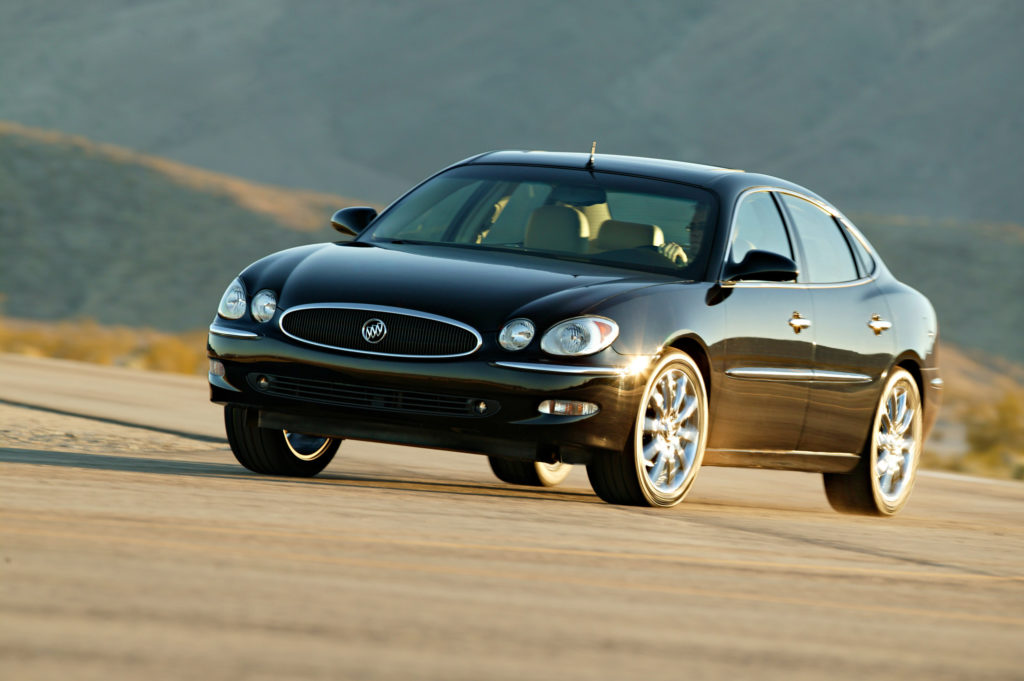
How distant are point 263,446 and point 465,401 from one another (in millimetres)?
1356

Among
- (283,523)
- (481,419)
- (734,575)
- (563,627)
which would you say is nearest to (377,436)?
(481,419)

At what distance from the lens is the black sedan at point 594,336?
7.89 metres

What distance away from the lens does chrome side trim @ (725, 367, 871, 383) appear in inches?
350

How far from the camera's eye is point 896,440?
10500mm

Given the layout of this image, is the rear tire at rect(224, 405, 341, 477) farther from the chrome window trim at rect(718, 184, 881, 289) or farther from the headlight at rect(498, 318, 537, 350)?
the chrome window trim at rect(718, 184, 881, 289)

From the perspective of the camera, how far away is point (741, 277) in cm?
907

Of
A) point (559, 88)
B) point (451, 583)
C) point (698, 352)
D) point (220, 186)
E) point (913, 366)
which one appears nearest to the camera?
point (451, 583)

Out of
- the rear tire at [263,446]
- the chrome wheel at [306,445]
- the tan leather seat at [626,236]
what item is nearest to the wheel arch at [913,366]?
the tan leather seat at [626,236]

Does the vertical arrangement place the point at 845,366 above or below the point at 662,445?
above

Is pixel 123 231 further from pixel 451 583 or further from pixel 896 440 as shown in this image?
pixel 451 583

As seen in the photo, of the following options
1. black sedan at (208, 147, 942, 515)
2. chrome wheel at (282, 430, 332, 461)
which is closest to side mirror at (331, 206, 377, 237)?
black sedan at (208, 147, 942, 515)

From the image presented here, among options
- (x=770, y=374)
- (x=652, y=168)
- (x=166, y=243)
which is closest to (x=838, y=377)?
(x=770, y=374)

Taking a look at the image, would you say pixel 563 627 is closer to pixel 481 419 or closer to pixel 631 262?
pixel 481 419

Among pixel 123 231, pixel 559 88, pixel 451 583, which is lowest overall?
pixel 451 583
